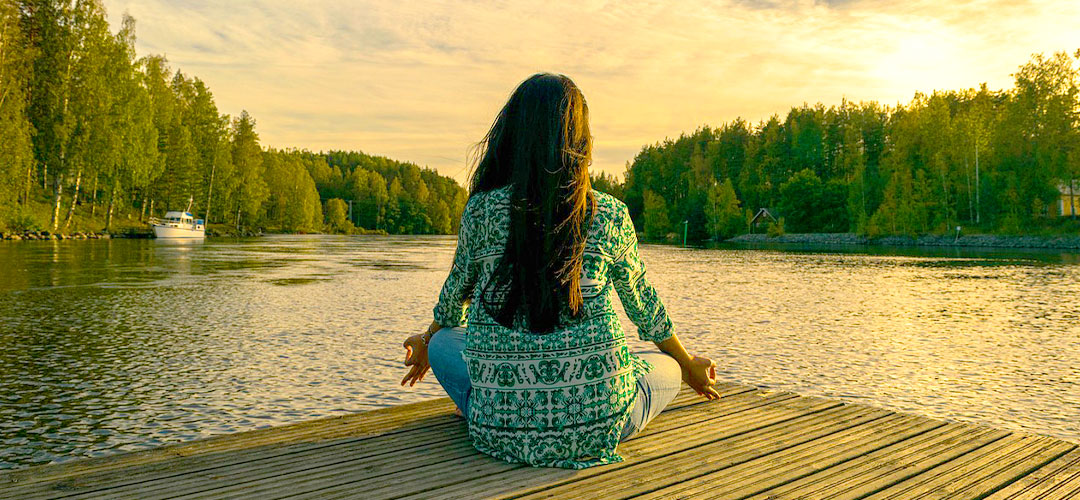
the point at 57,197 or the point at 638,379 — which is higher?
the point at 57,197

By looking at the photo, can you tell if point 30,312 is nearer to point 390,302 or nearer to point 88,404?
point 390,302

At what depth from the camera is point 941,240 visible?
5991 cm

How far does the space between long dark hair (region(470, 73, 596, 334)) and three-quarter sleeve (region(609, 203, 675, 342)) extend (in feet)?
0.72

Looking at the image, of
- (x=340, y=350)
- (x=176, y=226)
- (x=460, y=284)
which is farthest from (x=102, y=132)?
(x=460, y=284)

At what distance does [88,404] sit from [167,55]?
213 feet

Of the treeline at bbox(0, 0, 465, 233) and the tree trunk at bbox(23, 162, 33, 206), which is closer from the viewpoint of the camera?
the treeline at bbox(0, 0, 465, 233)

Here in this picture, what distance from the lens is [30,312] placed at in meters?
11.4

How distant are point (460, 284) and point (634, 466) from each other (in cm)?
107

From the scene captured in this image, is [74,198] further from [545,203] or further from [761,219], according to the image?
[761,219]

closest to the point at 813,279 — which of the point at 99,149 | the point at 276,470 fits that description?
the point at 276,470

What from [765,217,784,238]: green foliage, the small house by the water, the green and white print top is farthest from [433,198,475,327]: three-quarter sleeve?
the small house by the water

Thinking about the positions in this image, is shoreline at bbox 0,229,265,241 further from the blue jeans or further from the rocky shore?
the rocky shore

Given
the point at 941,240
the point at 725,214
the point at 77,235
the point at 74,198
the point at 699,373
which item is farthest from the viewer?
the point at 725,214

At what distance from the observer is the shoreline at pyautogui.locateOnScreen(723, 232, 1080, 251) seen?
49037 millimetres
